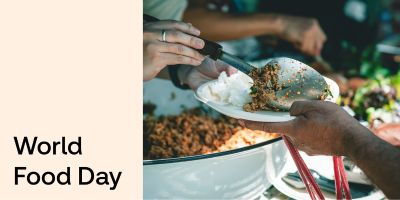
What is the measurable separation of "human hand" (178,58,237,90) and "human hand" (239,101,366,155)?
466 millimetres

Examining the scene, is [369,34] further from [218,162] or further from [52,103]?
[52,103]

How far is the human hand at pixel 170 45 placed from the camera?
4.09 ft

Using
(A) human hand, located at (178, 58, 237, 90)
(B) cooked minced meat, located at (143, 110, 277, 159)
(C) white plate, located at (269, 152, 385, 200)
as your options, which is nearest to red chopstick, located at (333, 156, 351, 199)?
(C) white plate, located at (269, 152, 385, 200)

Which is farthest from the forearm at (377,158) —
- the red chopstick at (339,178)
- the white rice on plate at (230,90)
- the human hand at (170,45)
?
the human hand at (170,45)

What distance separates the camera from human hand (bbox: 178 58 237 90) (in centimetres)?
141

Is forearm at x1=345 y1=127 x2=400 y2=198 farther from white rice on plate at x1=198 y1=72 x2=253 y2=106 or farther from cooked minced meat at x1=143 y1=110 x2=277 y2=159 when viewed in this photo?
cooked minced meat at x1=143 y1=110 x2=277 y2=159

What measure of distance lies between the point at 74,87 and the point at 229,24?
1.34 m

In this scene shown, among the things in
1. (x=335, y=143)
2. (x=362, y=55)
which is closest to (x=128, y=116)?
(x=335, y=143)

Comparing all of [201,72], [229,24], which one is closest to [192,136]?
[201,72]

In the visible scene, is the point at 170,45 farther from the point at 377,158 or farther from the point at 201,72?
the point at 377,158

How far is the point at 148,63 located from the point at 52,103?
14.7 inches

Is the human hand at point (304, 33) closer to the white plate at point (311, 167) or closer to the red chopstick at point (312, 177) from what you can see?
the white plate at point (311, 167)

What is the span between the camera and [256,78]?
1055 mm

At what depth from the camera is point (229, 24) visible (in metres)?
2.27
